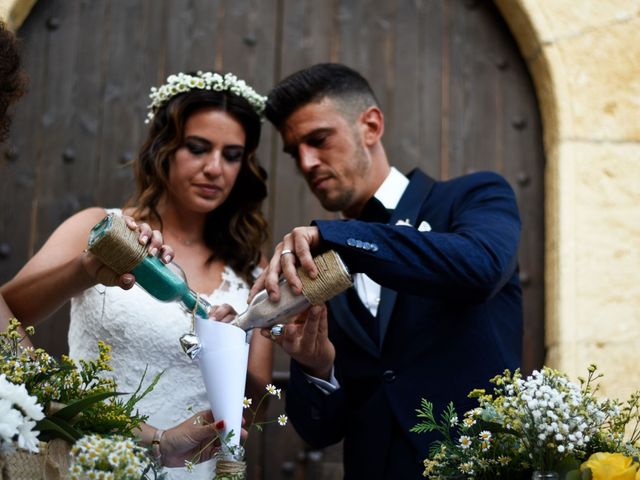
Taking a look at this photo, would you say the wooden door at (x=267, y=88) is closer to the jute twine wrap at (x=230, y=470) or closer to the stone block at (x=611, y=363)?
the stone block at (x=611, y=363)

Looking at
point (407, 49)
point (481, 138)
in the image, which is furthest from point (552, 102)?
point (407, 49)

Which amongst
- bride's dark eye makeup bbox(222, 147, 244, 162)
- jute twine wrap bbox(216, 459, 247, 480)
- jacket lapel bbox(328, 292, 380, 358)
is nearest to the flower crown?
bride's dark eye makeup bbox(222, 147, 244, 162)

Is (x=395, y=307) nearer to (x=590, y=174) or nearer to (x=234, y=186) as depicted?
(x=234, y=186)

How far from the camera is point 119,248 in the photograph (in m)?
2.07

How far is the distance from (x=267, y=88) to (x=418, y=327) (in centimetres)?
142

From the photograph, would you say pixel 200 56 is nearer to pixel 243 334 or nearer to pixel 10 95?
pixel 10 95

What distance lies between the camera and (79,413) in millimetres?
1764

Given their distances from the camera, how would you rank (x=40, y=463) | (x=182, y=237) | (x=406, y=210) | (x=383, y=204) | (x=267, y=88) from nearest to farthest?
1. (x=40, y=463)
2. (x=406, y=210)
3. (x=383, y=204)
4. (x=182, y=237)
5. (x=267, y=88)

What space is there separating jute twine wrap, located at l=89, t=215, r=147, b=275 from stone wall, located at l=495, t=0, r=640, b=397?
1849 millimetres

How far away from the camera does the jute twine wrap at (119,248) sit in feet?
6.73

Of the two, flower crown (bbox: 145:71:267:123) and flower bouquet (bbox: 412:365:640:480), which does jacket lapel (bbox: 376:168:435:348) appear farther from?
flower bouquet (bbox: 412:365:640:480)

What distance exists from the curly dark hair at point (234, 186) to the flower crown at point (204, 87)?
0.7 inches

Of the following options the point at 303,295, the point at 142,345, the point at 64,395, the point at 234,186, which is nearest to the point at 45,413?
the point at 64,395

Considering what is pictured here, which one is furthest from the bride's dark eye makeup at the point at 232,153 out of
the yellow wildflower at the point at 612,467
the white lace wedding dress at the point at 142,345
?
the yellow wildflower at the point at 612,467
